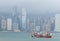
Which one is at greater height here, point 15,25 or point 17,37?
point 15,25

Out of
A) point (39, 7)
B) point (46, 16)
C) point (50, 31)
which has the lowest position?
point (50, 31)

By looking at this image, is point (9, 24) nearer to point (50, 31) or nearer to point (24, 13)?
point (24, 13)

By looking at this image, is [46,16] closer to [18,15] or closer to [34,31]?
[34,31]

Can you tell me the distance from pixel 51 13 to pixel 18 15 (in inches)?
15.2

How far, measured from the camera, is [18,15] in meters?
1.23

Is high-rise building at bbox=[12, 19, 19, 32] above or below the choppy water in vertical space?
above

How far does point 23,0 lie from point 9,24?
1.06 ft

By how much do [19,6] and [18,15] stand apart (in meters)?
0.11

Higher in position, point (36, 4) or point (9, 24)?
point (36, 4)

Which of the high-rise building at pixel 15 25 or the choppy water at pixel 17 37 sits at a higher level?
the high-rise building at pixel 15 25

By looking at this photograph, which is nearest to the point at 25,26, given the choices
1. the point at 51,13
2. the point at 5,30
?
the point at 5,30

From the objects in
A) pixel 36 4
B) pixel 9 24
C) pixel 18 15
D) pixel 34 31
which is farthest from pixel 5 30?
pixel 36 4

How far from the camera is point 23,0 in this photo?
123 centimetres

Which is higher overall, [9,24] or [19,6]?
[19,6]
